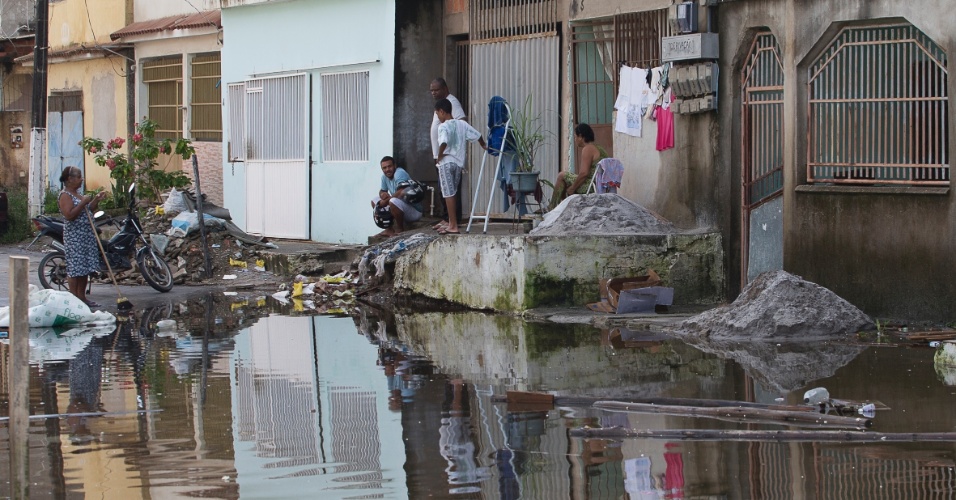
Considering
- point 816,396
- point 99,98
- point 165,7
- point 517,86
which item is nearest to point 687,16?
Result: point 517,86

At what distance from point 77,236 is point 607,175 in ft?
18.6

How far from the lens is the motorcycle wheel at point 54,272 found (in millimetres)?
16266

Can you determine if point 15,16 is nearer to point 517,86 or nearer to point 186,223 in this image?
point 186,223

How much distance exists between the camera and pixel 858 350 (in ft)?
35.3

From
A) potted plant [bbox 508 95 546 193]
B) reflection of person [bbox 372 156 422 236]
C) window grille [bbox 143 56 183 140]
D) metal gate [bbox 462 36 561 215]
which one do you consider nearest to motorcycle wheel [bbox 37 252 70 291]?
reflection of person [bbox 372 156 422 236]

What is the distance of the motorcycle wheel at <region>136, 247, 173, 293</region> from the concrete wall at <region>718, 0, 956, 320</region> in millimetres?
7243

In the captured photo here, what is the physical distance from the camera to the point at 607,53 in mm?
15609

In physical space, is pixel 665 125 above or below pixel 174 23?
below

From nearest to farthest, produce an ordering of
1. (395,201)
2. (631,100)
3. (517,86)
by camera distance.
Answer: (631,100), (517,86), (395,201)

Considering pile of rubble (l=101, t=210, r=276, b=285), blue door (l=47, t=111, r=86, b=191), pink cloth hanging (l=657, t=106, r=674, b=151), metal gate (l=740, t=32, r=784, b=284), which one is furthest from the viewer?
blue door (l=47, t=111, r=86, b=191)

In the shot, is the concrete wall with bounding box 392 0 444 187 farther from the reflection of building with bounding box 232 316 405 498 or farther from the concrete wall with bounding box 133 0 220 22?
the concrete wall with bounding box 133 0 220 22

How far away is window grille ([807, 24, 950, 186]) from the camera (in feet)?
38.7

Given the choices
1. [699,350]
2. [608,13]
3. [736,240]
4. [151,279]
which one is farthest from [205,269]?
[699,350]

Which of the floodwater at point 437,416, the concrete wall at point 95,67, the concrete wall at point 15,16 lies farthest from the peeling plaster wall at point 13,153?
the floodwater at point 437,416
